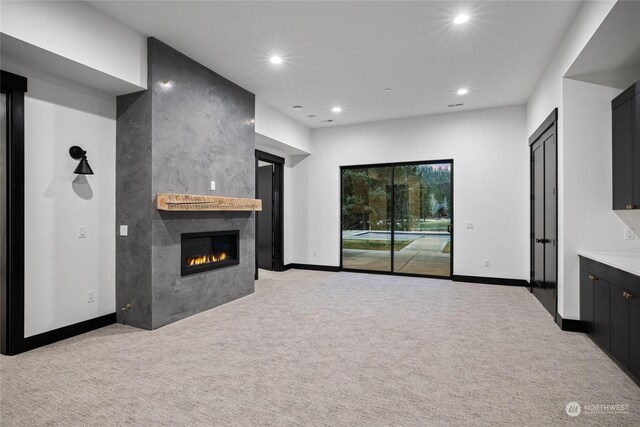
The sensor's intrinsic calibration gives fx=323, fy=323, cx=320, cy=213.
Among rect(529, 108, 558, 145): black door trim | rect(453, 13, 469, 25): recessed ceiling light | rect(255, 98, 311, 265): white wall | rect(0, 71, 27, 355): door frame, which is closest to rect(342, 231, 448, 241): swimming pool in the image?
rect(255, 98, 311, 265): white wall

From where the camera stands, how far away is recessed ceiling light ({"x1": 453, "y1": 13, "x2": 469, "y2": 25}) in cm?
304

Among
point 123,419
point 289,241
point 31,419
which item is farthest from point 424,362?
point 289,241

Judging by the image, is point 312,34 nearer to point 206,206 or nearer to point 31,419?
point 206,206

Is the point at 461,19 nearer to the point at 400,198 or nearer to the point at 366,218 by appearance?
the point at 400,198

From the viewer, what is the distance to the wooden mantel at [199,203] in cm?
341

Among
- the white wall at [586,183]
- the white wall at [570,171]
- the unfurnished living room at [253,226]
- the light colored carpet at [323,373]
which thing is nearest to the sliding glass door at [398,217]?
the unfurnished living room at [253,226]

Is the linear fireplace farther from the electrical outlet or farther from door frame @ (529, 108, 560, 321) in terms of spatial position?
the electrical outlet

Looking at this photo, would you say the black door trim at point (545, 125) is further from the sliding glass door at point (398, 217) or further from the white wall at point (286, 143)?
the white wall at point (286, 143)

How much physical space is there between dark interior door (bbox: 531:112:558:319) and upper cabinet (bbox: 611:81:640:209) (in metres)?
0.60

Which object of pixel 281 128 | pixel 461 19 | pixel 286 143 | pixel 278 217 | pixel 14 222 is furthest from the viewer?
pixel 278 217

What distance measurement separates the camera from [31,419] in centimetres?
197

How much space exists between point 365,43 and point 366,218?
3825 mm

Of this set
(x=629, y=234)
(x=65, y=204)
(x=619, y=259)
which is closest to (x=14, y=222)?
(x=65, y=204)

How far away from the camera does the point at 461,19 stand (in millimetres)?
3092
